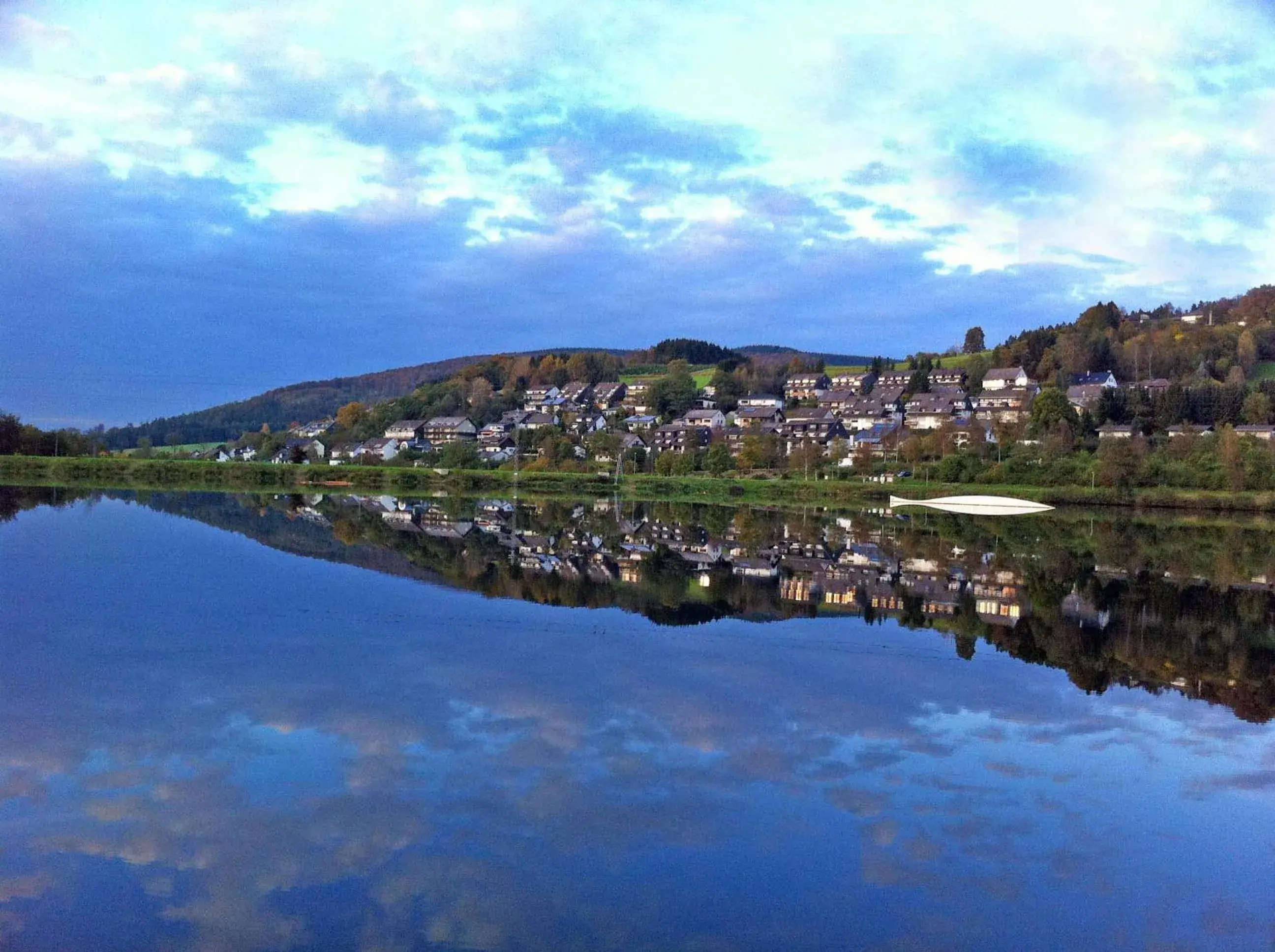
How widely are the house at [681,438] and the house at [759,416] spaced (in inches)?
164

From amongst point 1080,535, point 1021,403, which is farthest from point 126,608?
point 1021,403

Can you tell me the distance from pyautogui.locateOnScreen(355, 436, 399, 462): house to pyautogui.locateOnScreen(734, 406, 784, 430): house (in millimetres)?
33764

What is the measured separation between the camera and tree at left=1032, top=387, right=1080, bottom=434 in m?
68.2

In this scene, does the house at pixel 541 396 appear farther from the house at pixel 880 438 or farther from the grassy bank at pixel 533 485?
the grassy bank at pixel 533 485

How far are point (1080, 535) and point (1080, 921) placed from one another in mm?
32242

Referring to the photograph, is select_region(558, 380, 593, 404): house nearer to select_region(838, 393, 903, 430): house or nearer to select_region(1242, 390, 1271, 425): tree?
select_region(838, 393, 903, 430): house

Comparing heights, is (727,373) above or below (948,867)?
above

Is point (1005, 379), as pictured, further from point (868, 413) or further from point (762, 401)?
point (762, 401)

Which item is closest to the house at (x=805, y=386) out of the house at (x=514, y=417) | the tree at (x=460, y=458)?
the house at (x=514, y=417)

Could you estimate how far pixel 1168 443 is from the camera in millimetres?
61406

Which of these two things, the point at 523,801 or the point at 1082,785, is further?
the point at 1082,785

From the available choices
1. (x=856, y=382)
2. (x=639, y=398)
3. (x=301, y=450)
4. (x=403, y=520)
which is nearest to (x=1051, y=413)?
(x=856, y=382)

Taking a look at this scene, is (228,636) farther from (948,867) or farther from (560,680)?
(948,867)

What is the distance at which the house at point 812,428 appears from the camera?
8450 cm
